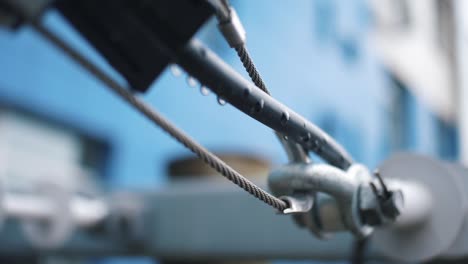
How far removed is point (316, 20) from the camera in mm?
2619

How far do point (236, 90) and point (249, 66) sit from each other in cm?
1

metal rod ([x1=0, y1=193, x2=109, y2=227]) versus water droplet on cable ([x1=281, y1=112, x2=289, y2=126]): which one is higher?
metal rod ([x1=0, y1=193, x2=109, y2=227])

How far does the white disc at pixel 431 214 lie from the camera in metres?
0.37

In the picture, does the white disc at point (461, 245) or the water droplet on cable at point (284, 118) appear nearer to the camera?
the water droplet on cable at point (284, 118)

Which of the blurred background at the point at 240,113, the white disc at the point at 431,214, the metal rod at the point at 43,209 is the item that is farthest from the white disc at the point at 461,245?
the metal rod at the point at 43,209

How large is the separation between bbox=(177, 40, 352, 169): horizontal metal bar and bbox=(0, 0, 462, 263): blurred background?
0.4 inches

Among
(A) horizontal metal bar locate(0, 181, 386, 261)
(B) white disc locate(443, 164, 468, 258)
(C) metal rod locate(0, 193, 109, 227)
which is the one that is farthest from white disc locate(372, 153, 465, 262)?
(C) metal rod locate(0, 193, 109, 227)

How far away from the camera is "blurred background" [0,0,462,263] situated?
0.76 m

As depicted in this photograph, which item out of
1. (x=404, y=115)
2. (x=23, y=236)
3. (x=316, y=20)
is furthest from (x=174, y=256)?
(x=404, y=115)

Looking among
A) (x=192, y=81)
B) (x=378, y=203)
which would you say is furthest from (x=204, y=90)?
(x=378, y=203)

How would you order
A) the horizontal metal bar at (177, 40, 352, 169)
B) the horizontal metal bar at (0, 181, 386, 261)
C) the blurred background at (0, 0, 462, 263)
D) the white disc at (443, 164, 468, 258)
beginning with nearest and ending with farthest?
the horizontal metal bar at (177, 40, 352, 169), the white disc at (443, 164, 468, 258), the horizontal metal bar at (0, 181, 386, 261), the blurred background at (0, 0, 462, 263)

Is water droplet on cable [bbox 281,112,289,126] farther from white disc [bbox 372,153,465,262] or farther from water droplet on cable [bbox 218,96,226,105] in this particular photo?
white disc [bbox 372,153,465,262]

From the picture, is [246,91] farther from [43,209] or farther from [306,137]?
[43,209]

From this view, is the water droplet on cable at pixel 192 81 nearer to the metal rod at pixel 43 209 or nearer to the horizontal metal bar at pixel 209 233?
the horizontal metal bar at pixel 209 233
